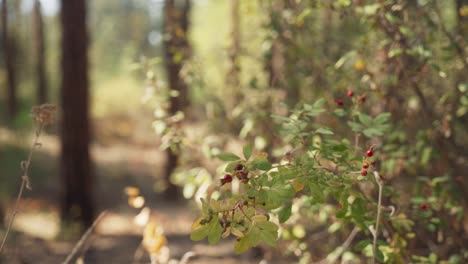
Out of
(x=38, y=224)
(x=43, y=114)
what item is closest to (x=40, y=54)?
(x=38, y=224)

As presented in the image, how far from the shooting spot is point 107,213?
865 cm

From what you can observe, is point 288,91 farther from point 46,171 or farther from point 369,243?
point 46,171

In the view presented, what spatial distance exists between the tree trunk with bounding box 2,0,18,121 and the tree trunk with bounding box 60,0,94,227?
11.5 meters

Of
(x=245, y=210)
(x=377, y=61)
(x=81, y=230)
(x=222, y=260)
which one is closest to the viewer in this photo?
(x=245, y=210)

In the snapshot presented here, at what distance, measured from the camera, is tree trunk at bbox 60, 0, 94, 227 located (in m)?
9.16

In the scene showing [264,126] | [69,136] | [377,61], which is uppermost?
[377,61]

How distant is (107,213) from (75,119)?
1823 mm

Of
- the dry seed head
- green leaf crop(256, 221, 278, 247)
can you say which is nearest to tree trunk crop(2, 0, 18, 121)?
the dry seed head

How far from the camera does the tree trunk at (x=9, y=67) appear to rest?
20.5 metres

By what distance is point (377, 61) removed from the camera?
13.6ft

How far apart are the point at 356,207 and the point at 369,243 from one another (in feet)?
0.81

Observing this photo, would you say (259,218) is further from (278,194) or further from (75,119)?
(75,119)

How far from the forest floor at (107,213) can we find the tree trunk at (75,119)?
50 cm

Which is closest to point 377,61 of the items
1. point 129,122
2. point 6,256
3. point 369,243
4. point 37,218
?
point 369,243
